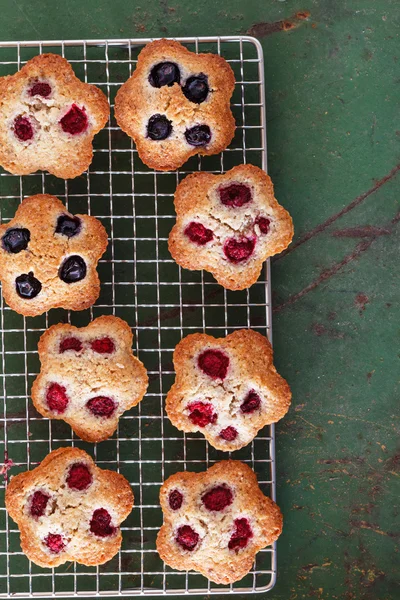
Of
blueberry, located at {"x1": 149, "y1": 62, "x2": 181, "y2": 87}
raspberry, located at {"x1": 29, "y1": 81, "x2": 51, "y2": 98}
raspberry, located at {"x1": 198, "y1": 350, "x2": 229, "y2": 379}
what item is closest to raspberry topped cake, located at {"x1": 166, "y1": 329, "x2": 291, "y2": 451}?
raspberry, located at {"x1": 198, "y1": 350, "x2": 229, "y2": 379}

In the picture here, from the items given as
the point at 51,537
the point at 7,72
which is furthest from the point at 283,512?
the point at 7,72

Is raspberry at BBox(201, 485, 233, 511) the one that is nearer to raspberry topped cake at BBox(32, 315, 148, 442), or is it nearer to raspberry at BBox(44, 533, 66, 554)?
raspberry topped cake at BBox(32, 315, 148, 442)

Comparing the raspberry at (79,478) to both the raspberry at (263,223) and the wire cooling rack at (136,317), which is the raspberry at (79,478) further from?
the raspberry at (263,223)

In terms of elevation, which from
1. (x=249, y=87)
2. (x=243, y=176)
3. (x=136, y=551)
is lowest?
(x=136, y=551)

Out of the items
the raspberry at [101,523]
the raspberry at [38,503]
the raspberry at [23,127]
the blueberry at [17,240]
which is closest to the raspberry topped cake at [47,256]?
the blueberry at [17,240]

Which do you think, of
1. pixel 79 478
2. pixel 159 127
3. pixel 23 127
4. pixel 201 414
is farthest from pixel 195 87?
pixel 79 478

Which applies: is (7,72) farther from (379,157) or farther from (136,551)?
(136,551)
